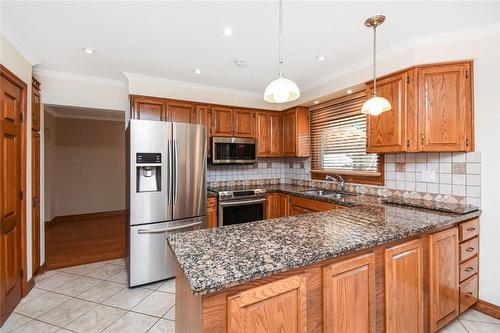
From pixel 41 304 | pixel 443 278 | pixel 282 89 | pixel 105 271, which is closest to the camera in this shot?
pixel 282 89

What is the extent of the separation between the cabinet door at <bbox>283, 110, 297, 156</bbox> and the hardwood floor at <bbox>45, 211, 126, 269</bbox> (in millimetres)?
3077

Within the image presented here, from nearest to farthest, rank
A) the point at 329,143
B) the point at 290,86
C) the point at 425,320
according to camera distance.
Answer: the point at 290,86, the point at 425,320, the point at 329,143

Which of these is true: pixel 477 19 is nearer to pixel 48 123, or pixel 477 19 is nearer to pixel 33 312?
pixel 33 312

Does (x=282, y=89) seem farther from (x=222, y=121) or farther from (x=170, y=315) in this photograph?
(x=222, y=121)

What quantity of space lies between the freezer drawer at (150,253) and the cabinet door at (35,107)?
1.66 metres

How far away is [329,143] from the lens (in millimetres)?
3689

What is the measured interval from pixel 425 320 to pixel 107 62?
3.82 m

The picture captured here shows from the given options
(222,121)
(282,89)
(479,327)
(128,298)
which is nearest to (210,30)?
(282,89)

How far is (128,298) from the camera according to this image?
2.39 meters

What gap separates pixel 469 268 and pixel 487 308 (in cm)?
43

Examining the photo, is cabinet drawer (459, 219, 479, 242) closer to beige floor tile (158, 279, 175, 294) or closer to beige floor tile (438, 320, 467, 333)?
beige floor tile (438, 320, 467, 333)

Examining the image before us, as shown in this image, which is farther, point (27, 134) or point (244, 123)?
point (244, 123)

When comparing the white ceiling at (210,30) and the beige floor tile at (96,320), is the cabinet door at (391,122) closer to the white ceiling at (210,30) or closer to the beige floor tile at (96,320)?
the white ceiling at (210,30)

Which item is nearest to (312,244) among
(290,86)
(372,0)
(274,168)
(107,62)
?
(290,86)
